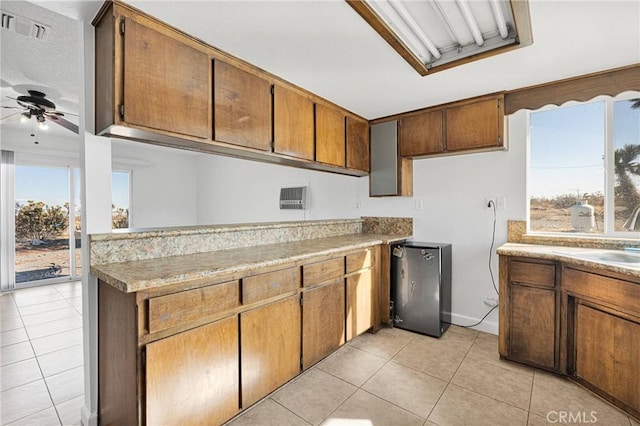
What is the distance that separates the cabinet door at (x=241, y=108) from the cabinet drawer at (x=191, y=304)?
1004 mm

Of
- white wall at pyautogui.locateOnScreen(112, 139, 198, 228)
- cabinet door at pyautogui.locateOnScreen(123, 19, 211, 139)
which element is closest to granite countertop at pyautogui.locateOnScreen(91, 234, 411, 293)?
cabinet door at pyautogui.locateOnScreen(123, 19, 211, 139)

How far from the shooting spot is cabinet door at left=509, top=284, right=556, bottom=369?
2.21 meters

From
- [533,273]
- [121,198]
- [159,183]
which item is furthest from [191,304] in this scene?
[159,183]

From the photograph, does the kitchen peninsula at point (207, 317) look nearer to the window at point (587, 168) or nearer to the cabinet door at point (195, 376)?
the cabinet door at point (195, 376)

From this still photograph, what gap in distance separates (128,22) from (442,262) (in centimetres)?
296

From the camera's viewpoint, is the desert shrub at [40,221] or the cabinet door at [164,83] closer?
the cabinet door at [164,83]

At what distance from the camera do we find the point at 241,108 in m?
2.12

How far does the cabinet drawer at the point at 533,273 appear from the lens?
2213 mm

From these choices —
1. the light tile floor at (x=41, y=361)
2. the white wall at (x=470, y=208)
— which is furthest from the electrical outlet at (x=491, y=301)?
the light tile floor at (x=41, y=361)

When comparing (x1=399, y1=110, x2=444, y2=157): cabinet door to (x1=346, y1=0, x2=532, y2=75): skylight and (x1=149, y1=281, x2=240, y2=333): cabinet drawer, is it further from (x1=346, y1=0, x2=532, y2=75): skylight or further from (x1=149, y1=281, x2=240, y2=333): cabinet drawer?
(x1=149, y1=281, x2=240, y2=333): cabinet drawer

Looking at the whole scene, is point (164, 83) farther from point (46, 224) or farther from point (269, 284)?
point (46, 224)

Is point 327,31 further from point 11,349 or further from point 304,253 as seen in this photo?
point 11,349

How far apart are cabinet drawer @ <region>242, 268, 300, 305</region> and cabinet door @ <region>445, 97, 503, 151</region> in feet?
6.64

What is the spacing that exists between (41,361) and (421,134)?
400cm
